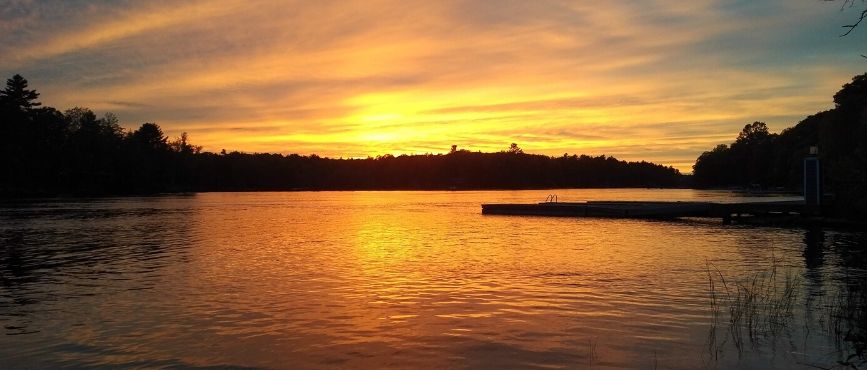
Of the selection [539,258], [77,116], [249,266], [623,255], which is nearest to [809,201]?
[623,255]

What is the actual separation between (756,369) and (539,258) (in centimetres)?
1506

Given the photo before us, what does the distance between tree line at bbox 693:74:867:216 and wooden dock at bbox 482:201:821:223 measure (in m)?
3.29

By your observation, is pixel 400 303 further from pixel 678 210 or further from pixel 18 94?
pixel 18 94

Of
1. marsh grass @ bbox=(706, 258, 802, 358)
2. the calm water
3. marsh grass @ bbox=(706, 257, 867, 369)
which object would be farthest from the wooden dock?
marsh grass @ bbox=(706, 257, 867, 369)

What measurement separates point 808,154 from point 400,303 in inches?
3730

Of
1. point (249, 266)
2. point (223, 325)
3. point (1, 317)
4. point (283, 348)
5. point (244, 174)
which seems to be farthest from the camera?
point (244, 174)

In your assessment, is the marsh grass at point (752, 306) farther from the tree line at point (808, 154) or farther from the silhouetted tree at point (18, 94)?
the silhouetted tree at point (18, 94)

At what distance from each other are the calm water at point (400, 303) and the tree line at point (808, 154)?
3650 mm

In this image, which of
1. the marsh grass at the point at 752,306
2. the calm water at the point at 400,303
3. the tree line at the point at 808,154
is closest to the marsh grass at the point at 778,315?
the marsh grass at the point at 752,306

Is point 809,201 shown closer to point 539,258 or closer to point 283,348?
point 539,258

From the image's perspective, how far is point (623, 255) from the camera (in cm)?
2573

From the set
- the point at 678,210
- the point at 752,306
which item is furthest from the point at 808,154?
the point at 752,306

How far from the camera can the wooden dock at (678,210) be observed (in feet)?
151

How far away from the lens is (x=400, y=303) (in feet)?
51.6
